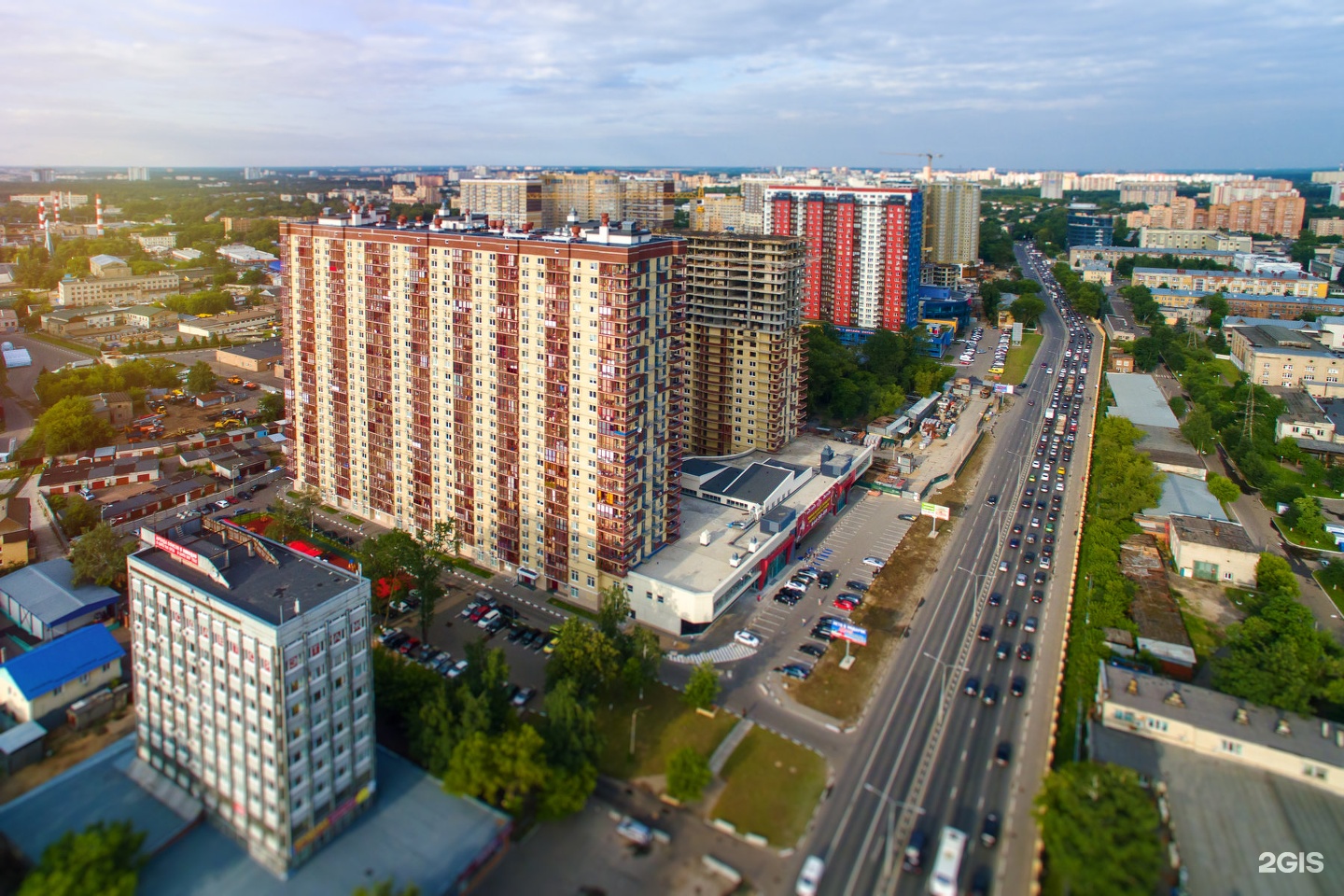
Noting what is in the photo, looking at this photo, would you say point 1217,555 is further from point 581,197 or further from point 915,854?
point 581,197

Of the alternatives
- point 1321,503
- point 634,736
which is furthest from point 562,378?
point 1321,503

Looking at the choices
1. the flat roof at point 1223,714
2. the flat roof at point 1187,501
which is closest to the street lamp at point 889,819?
the flat roof at point 1223,714

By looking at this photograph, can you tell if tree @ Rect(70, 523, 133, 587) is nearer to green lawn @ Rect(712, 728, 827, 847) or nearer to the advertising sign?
green lawn @ Rect(712, 728, 827, 847)

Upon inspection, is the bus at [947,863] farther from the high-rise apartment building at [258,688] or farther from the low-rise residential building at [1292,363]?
the low-rise residential building at [1292,363]

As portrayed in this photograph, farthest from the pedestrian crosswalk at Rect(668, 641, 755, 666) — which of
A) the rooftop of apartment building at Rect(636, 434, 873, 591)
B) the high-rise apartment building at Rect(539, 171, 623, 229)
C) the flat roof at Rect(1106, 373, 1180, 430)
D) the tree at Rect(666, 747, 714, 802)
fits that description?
the high-rise apartment building at Rect(539, 171, 623, 229)

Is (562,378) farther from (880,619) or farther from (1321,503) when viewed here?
(1321,503)
